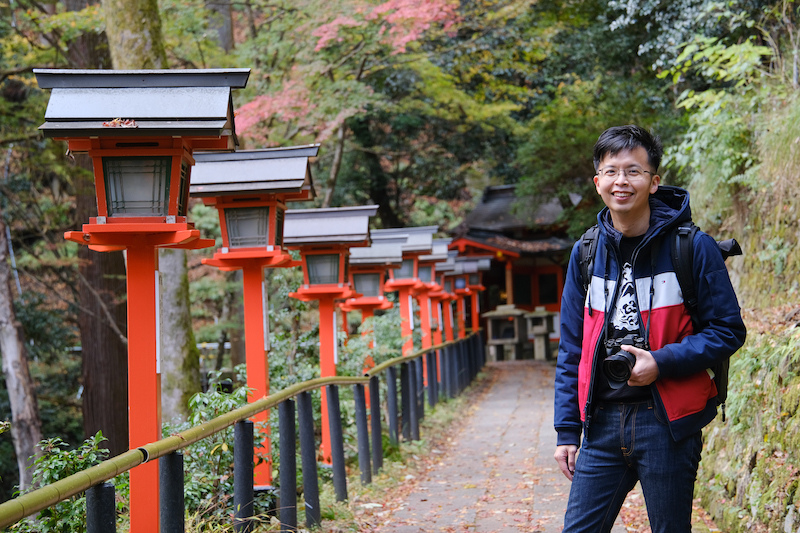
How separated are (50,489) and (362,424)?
4.93 metres

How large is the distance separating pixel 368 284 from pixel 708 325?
8.68 metres

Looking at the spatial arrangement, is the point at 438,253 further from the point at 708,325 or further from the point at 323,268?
the point at 708,325

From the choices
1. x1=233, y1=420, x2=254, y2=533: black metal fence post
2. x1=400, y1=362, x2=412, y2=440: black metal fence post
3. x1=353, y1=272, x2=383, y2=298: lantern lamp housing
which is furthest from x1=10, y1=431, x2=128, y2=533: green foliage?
x1=353, y1=272, x2=383, y2=298: lantern lamp housing

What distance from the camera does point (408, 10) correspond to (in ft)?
40.0

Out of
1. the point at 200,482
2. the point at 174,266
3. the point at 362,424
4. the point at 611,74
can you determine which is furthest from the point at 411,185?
the point at 200,482

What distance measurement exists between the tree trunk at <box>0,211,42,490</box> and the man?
10720mm

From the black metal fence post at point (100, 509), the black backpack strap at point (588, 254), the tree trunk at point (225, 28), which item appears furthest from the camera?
the tree trunk at point (225, 28)

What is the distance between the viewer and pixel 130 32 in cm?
873

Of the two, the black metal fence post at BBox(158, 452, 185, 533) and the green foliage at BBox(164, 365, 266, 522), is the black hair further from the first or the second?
the green foliage at BBox(164, 365, 266, 522)

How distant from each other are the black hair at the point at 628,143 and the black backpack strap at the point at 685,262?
30 cm

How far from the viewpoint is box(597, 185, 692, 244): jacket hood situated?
8.94 ft

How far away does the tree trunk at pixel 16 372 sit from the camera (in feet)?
38.0

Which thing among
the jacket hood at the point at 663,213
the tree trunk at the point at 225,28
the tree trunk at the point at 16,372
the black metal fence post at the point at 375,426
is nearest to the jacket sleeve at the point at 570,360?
the jacket hood at the point at 663,213

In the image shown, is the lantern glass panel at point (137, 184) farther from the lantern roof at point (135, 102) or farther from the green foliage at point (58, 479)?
the green foliage at point (58, 479)
